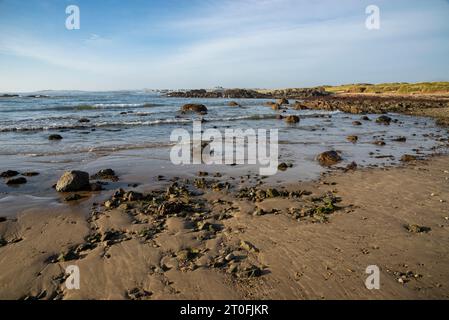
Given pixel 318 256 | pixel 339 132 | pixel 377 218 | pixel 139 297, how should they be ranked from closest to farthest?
pixel 139 297 < pixel 318 256 < pixel 377 218 < pixel 339 132

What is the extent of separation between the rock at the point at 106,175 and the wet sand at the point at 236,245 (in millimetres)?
2038

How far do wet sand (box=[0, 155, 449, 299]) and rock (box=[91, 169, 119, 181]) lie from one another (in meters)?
2.04

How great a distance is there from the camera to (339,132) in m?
20.6

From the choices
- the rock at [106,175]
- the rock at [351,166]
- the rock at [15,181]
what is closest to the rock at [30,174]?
the rock at [15,181]

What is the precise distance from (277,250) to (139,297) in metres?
2.49

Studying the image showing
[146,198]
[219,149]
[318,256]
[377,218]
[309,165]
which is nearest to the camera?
[318,256]

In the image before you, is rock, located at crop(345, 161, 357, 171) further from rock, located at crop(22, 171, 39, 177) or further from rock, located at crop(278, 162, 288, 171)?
rock, located at crop(22, 171, 39, 177)

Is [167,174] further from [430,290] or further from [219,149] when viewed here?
[430,290]

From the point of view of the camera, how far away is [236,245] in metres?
5.86

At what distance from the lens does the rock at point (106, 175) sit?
1000cm

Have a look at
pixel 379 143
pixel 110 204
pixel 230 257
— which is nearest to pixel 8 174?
pixel 110 204

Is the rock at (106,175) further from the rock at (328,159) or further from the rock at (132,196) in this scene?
the rock at (328,159)

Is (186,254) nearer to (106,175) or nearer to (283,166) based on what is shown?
(106,175)
